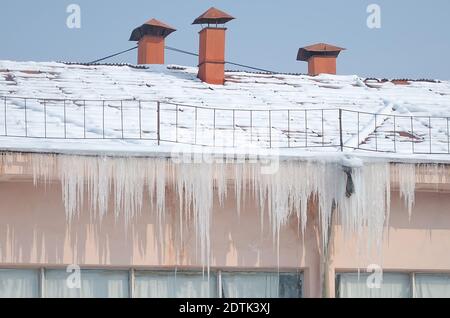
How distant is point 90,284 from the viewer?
35.1ft

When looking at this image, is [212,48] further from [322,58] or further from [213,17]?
[322,58]

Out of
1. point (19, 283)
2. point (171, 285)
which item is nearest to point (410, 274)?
point (171, 285)

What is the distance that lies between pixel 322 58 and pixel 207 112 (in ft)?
16.0

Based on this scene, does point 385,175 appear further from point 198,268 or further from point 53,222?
point 53,222

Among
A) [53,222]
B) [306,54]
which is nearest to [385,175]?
[53,222]

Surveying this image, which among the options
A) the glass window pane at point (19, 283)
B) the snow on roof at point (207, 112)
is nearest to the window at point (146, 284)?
the glass window pane at point (19, 283)

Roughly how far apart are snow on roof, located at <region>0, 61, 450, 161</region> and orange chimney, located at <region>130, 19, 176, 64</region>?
101 centimetres

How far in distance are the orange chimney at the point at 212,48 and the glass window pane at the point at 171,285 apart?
3916mm

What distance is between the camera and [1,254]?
34.1 ft

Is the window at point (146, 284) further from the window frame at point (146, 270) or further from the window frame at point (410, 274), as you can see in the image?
the window frame at point (410, 274)

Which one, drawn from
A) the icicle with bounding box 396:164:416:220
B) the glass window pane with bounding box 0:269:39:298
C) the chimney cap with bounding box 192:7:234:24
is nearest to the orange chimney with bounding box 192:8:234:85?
the chimney cap with bounding box 192:7:234:24

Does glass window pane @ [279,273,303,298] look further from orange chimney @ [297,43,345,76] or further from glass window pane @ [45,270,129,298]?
orange chimney @ [297,43,345,76]

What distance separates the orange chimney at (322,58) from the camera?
1662cm
